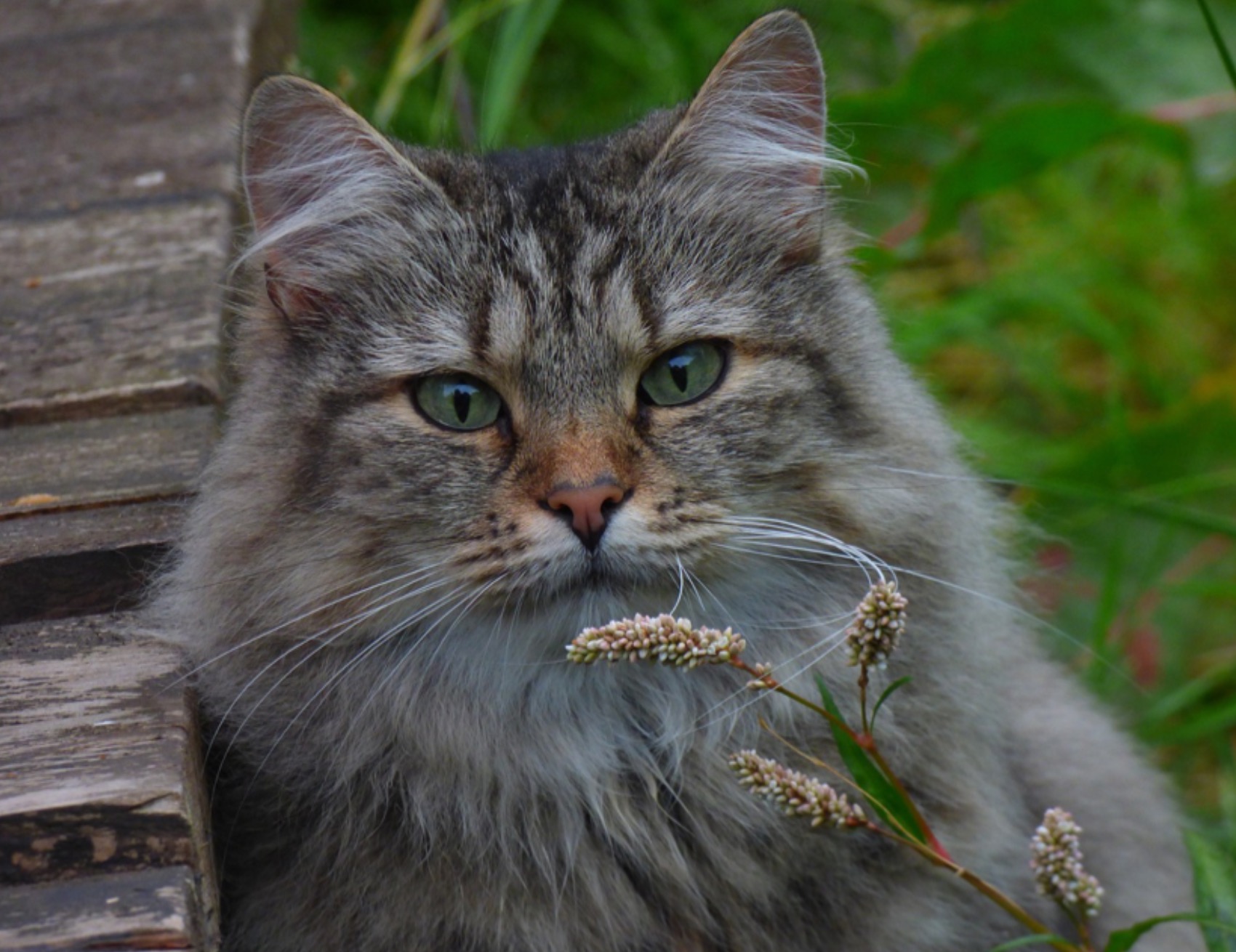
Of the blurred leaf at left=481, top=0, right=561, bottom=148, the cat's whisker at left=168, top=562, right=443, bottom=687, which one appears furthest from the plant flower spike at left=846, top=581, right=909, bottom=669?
the blurred leaf at left=481, top=0, right=561, bottom=148

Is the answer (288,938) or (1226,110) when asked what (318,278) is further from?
(1226,110)

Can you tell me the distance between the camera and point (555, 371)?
1821mm

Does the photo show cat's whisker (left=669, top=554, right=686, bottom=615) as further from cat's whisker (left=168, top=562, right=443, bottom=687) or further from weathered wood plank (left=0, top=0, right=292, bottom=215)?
weathered wood plank (left=0, top=0, right=292, bottom=215)

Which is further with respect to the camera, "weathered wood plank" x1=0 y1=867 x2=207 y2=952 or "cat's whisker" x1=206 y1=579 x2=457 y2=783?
"cat's whisker" x1=206 y1=579 x2=457 y2=783

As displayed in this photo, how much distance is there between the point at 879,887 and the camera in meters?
1.98

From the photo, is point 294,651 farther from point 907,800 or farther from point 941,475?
point 941,475

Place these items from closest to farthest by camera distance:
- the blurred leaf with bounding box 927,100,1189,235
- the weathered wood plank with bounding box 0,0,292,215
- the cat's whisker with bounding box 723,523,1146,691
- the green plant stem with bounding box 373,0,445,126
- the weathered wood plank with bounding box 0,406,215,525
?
the cat's whisker with bounding box 723,523,1146,691 → the weathered wood plank with bounding box 0,406,215,525 → the weathered wood plank with bounding box 0,0,292,215 → the blurred leaf with bounding box 927,100,1189,235 → the green plant stem with bounding box 373,0,445,126

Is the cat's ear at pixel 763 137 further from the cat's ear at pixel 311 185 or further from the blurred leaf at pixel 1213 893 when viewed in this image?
the blurred leaf at pixel 1213 893

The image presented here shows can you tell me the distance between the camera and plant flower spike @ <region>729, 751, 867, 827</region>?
1613mm

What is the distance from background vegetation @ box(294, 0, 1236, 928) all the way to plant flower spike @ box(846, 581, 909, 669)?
78 centimetres

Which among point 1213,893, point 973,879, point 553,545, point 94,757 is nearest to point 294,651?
point 94,757

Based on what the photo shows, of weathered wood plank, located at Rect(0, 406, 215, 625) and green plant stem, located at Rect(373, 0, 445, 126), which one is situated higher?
green plant stem, located at Rect(373, 0, 445, 126)

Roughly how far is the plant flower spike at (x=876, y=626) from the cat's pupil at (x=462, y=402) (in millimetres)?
628

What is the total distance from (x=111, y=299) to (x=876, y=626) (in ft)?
5.05
